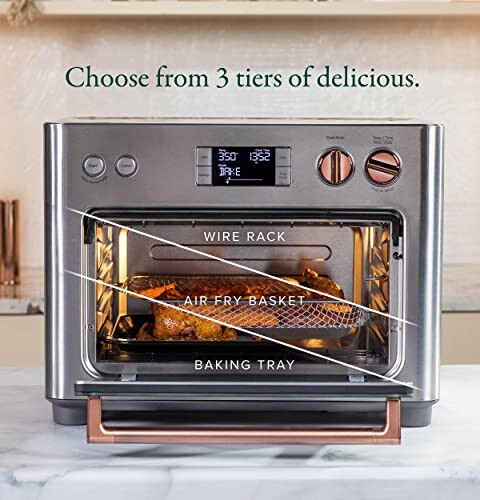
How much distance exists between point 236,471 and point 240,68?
228 cm

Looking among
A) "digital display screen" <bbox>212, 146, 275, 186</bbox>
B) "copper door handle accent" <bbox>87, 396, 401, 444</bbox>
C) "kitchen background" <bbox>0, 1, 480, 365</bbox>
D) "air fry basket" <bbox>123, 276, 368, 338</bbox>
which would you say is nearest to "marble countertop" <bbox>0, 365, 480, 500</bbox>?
"copper door handle accent" <bbox>87, 396, 401, 444</bbox>

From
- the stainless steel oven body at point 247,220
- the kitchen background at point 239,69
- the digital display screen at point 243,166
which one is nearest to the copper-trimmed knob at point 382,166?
the stainless steel oven body at point 247,220

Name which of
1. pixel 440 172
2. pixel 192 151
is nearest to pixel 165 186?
pixel 192 151

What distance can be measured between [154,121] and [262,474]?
1.31 ft

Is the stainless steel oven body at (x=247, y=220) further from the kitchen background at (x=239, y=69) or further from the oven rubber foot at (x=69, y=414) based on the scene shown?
the kitchen background at (x=239, y=69)

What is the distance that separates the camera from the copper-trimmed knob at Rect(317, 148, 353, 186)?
964 mm

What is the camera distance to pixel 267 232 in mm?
1032

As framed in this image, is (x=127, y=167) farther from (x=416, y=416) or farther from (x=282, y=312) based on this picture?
(x=416, y=416)

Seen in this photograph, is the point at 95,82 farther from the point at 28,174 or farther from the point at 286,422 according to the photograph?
the point at 286,422

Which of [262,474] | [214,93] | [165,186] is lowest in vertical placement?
[262,474]

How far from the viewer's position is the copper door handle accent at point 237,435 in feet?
3.00

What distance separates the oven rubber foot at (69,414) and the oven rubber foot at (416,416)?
369 millimetres

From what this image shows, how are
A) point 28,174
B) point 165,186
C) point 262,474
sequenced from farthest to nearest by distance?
1. point 28,174
2. point 165,186
3. point 262,474

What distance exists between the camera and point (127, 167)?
3.16 feet
